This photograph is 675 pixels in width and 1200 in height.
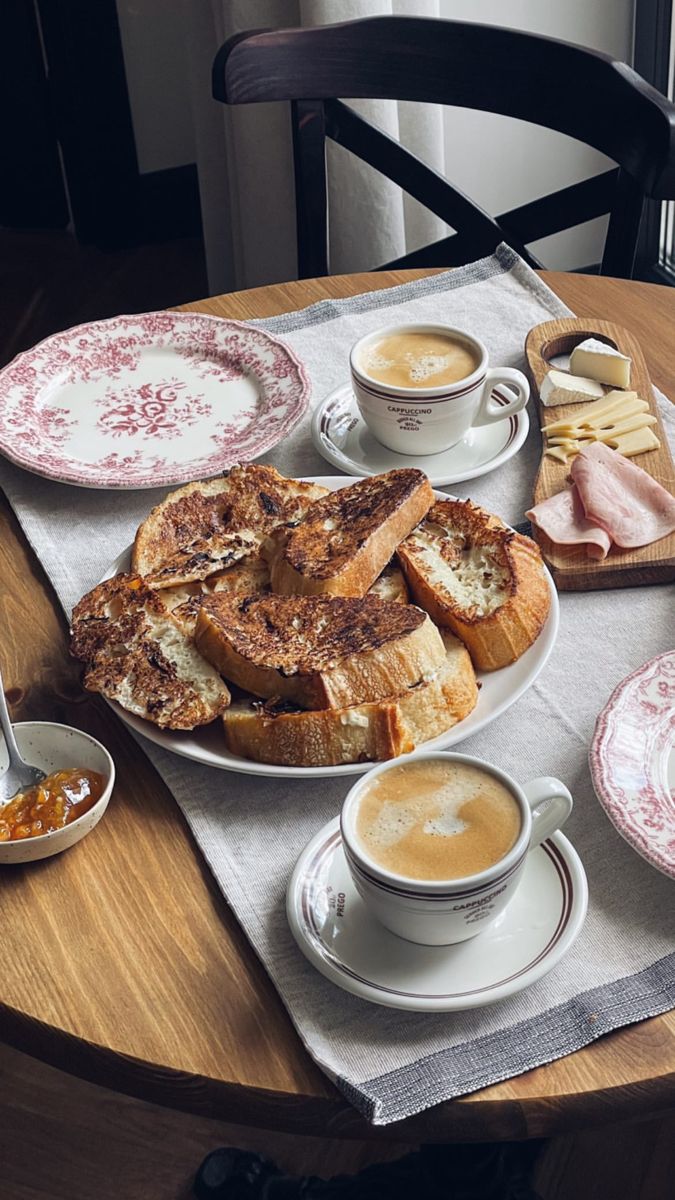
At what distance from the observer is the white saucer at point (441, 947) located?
0.83m

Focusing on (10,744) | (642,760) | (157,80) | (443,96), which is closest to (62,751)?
(10,744)

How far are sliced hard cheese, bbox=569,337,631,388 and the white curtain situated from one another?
4.18 feet

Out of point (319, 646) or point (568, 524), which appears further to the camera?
point (568, 524)

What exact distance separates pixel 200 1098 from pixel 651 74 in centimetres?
296

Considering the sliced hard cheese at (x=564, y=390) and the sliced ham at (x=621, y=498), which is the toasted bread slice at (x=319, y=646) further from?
the sliced hard cheese at (x=564, y=390)

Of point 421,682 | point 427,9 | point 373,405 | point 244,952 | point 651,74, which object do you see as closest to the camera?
point 244,952

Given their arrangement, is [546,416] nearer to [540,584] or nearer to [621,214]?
[540,584]

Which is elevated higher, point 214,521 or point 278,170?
point 214,521

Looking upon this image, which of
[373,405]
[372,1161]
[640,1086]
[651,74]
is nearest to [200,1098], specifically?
[640,1086]

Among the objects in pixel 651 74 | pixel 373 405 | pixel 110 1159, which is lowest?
pixel 110 1159

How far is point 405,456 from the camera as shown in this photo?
4.63ft

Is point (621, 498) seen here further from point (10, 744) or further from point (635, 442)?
point (10, 744)

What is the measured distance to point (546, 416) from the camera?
1.44 m

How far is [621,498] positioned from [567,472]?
88mm
